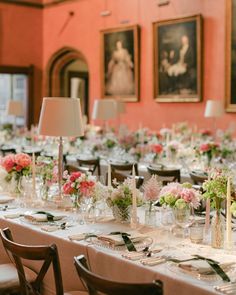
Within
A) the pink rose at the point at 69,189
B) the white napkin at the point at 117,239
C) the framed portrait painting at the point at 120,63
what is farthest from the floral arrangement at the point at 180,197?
the framed portrait painting at the point at 120,63

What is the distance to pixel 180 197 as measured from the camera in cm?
371

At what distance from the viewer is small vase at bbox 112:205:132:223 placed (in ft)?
13.4

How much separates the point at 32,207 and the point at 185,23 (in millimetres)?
7278

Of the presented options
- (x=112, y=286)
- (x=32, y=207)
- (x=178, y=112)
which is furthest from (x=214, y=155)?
(x=112, y=286)

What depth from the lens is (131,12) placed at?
40.5ft

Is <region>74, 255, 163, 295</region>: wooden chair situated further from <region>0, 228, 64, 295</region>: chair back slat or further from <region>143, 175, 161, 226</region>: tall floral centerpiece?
<region>143, 175, 161, 226</region>: tall floral centerpiece

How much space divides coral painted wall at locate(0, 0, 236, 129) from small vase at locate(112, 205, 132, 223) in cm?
664

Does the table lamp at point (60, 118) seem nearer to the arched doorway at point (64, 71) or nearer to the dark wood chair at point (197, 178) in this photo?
the dark wood chair at point (197, 178)

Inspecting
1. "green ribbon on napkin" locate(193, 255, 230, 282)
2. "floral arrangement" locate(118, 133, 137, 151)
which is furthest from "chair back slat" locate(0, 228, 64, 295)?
"floral arrangement" locate(118, 133, 137, 151)

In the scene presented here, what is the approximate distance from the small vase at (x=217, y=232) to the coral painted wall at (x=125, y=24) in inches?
277

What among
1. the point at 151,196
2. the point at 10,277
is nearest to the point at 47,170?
the point at 151,196

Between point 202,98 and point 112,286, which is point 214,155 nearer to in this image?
point 202,98

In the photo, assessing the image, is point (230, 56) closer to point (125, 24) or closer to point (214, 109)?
point (214, 109)

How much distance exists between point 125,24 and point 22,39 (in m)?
3.27
